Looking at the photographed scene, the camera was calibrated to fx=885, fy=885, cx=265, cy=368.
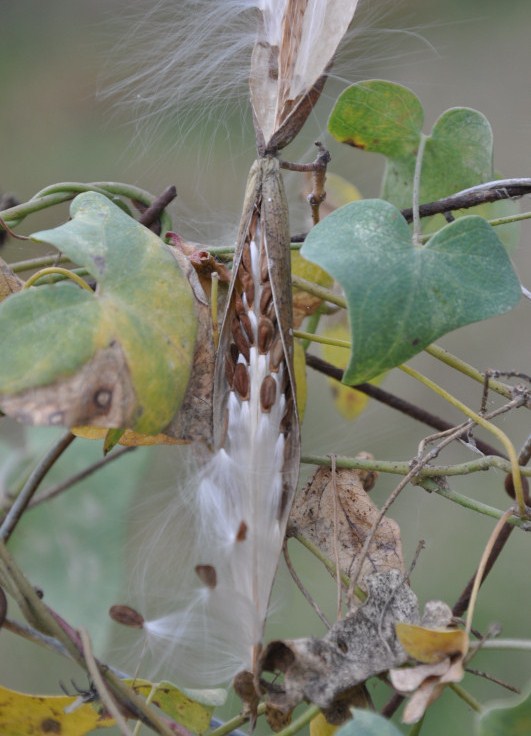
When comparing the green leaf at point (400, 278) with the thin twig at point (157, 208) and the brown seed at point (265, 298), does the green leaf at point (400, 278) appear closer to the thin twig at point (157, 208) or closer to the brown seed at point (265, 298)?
the brown seed at point (265, 298)

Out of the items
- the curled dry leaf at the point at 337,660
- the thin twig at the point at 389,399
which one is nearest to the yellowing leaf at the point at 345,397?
the thin twig at the point at 389,399

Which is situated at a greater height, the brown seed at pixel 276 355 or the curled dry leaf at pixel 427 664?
the brown seed at pixel 276 355

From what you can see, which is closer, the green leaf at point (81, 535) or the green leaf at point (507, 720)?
the green leaf at point (507, 720)

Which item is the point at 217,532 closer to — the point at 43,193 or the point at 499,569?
the point at 43,193

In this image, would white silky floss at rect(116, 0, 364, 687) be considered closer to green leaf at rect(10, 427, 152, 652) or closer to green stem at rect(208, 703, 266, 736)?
green stem at rect(208, 703, 266, 736)

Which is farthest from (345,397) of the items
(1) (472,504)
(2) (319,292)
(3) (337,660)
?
(3) (337,660)

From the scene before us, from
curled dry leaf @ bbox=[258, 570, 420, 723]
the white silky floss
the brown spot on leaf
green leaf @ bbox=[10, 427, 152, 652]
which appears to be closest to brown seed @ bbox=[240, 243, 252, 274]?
the white silky floss
